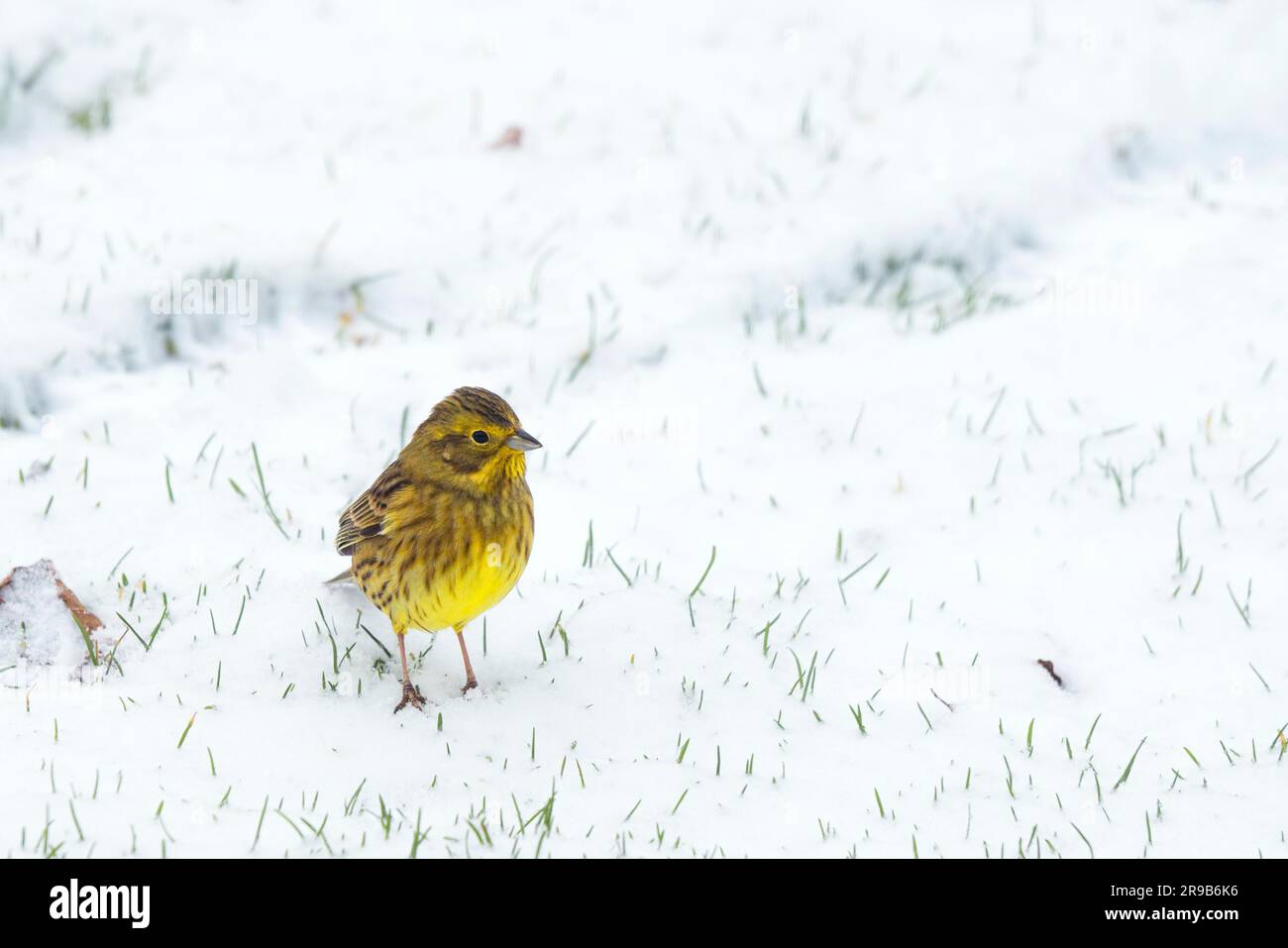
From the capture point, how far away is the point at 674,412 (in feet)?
22.9

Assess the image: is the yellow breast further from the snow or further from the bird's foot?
the snow

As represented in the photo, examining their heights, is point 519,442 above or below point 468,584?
above

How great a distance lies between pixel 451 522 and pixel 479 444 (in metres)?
0.30

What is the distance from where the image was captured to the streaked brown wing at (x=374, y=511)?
4777 mm

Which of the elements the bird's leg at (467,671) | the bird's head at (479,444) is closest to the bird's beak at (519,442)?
the bird's head at (479,444)

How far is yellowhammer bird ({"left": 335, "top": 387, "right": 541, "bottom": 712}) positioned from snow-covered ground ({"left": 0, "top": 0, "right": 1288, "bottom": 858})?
1.40ft

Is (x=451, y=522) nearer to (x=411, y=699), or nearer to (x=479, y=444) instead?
(x=479, y=444)

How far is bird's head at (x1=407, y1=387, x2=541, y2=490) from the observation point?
4.68 meters

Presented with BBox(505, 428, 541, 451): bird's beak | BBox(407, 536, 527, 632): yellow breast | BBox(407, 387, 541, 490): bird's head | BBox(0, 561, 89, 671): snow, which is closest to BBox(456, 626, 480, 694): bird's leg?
BBox(407, 536, 527, 632): yellow breast

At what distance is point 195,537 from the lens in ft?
18.5

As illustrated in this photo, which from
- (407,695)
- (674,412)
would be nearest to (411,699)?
(407,695)

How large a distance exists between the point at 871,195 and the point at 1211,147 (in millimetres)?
2689
